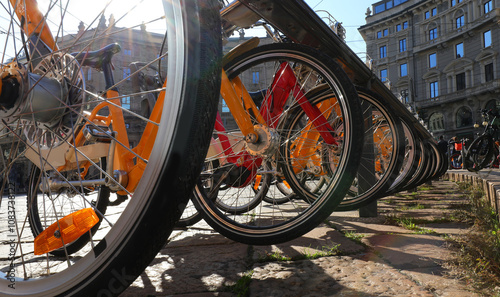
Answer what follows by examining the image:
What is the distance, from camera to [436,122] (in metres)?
33.3

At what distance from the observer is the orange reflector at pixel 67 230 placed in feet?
3.20

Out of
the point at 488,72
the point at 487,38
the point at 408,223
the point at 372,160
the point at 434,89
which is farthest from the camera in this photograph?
the point at 434,89

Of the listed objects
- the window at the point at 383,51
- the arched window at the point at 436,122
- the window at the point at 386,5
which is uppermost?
the window at the point at 386,5

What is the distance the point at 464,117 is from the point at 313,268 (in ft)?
113

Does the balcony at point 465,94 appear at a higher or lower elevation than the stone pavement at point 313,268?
higher

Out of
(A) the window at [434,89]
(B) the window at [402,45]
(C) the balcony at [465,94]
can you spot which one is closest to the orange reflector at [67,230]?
(C) the balcony at [465,94]

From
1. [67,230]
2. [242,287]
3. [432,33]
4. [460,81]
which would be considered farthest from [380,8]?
[67,230]

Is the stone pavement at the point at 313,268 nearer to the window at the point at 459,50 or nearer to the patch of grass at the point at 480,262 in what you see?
the patch of grass at the point at 480,262

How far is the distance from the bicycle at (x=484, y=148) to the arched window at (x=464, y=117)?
1003 inches

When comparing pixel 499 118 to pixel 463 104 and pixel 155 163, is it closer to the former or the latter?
pixel 155 163

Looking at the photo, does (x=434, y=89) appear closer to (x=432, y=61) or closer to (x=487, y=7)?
(x=432, y=61)

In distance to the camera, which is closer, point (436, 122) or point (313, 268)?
point (313, 268)

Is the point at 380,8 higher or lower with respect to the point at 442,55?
higher

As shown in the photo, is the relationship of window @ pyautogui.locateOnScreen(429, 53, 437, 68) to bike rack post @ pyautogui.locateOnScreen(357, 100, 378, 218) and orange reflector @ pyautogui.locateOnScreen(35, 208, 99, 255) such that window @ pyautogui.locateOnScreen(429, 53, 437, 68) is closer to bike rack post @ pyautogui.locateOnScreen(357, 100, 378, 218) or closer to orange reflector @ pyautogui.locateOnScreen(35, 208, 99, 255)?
bike rack post @ pyautogui.locateOnScreen(357, 100, 378, 218)
